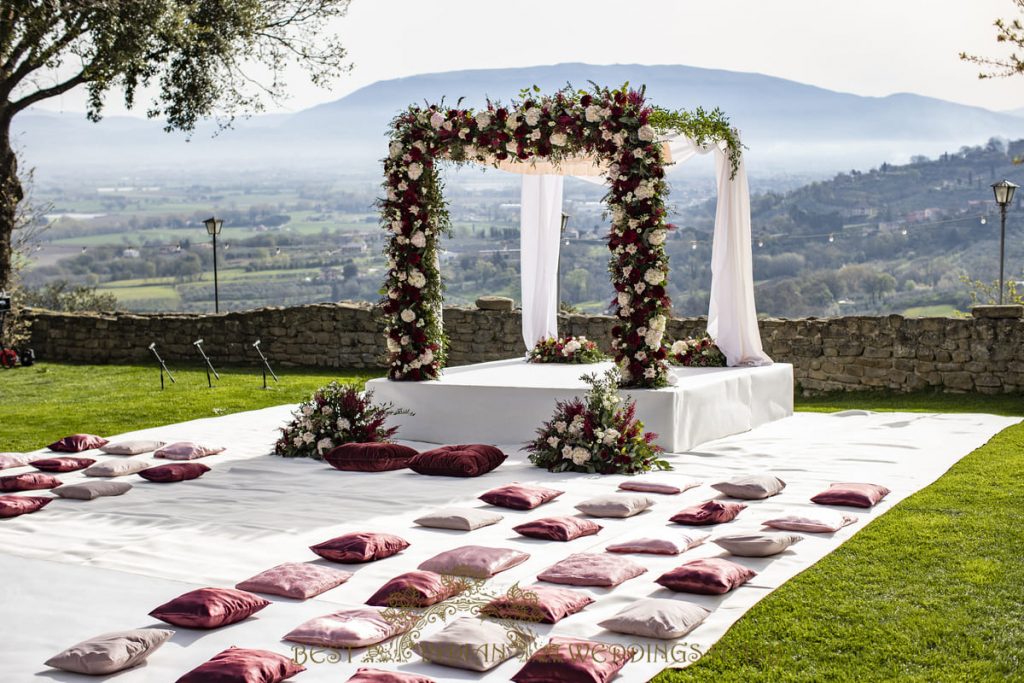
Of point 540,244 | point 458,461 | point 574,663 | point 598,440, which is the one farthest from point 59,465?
point 574,663

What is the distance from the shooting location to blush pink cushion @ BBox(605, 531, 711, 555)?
538 centimetres

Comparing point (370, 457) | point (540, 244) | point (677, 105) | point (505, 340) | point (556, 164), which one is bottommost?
point (370, 457)

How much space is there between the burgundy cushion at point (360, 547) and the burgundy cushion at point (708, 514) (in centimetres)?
159

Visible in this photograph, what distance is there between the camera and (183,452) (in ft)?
27.9

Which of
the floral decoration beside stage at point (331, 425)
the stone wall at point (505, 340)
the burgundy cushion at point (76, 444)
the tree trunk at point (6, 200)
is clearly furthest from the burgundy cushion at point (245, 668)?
the tree trunk at point (6, 200)

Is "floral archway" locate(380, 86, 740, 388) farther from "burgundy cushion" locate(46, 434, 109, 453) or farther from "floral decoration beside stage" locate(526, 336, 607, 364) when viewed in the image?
"burgundy cushion" locate(46, 434, 109, 453)

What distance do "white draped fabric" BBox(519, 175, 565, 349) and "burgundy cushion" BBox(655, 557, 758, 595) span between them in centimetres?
666

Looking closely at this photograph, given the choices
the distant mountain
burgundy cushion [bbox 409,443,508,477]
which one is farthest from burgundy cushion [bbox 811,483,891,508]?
the distant mountain

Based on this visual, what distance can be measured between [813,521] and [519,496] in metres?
1.77

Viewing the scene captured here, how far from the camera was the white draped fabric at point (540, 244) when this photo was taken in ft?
37.0

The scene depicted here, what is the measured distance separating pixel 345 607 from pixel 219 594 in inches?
20.9

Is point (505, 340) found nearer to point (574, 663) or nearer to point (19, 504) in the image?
point (19, 504)

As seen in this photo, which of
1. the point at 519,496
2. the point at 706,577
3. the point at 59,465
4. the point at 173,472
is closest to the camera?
the point at 706,577

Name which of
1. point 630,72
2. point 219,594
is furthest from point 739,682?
point 630,72
